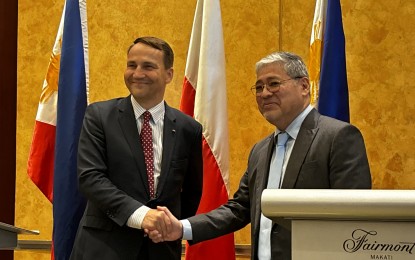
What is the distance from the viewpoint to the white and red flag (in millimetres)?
3877

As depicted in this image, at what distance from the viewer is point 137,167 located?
297cm

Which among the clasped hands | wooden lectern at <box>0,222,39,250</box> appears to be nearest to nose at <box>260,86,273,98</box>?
the clasped hands

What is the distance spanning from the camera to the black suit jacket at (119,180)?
2.90 m

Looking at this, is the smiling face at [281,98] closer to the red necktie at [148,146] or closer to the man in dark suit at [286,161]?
the man in dark suit at [286,161]

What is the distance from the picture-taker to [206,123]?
3.94 meters

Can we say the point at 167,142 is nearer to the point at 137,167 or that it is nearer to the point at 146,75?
the point at 137,167

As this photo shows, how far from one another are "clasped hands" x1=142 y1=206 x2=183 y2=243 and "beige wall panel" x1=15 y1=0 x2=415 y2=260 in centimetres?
193

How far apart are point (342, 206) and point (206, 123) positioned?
233 cm

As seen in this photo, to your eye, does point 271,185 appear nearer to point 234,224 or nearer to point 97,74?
point 234,224

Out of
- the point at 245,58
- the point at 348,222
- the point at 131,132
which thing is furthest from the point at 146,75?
the point at 245,58

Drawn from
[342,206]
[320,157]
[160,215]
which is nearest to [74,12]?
[160,215]

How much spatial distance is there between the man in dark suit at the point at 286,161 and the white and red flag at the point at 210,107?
86 centimetres

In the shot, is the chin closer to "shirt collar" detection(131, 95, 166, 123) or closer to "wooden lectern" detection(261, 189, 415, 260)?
"shirt collar" detection(131, 95, 166, 123)

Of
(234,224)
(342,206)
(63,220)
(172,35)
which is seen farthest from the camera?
(172,35)
